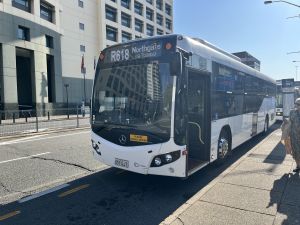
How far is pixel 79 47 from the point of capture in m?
42.4

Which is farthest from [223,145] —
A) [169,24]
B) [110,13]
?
[169,24]

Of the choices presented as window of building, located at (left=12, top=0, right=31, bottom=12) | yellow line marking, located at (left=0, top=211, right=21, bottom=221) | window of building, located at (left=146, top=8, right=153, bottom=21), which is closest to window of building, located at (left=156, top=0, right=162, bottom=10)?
window of building, located at (left=146, top=8, right=153, bottom=21)

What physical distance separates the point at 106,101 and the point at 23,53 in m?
30.7

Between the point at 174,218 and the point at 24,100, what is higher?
the point at 24,100

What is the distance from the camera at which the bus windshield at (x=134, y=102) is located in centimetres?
520

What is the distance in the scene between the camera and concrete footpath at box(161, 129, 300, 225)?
430 centimetres

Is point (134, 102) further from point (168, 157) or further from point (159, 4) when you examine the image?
point (159, 4)

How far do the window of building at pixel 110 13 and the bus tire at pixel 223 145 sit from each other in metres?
44.1

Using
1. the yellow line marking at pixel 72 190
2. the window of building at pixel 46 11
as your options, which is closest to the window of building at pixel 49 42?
the window of building at pixel 46 11

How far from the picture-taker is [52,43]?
3531 cm

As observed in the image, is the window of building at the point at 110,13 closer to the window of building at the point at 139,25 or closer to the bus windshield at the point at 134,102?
the window of building at the point at 139,25

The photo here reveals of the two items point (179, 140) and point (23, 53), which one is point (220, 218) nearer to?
point (179, 140)

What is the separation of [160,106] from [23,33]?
3076 centimetres

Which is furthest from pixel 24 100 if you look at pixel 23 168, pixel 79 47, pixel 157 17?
pixel 157 17
